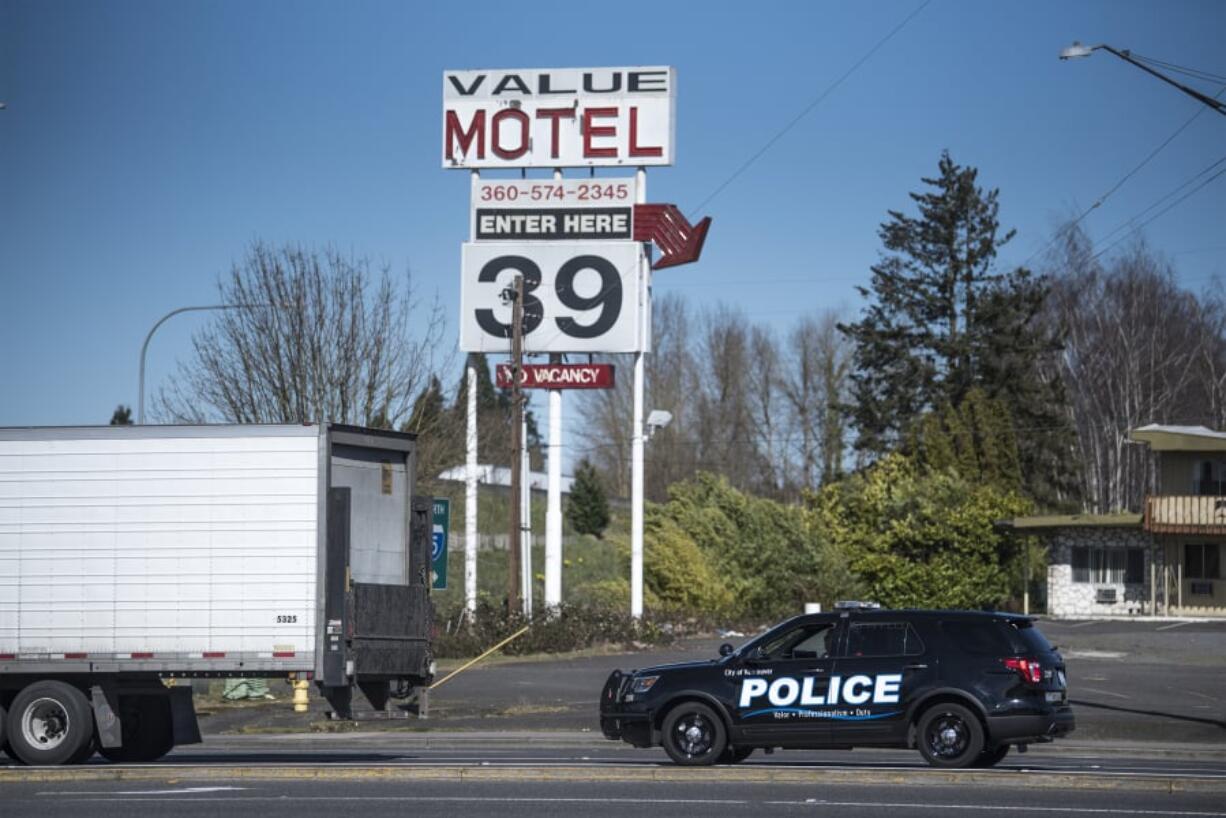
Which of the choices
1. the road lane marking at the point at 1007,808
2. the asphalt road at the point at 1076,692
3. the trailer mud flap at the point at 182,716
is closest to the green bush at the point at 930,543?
the asphalt road at the point at 1076,692

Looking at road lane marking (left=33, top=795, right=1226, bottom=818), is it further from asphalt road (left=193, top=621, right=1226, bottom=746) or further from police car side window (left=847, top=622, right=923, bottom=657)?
asphalt road (left=193, top=621, right=1226, bottom=746)

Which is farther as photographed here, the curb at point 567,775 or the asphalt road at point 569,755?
the asphalt road at point 569,755

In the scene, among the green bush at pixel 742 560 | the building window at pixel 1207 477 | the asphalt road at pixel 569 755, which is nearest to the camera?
the asphalt road at pixel 569 755

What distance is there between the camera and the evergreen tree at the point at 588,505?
87.8 m

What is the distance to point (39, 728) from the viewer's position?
17281 mm

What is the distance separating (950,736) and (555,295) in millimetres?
29351

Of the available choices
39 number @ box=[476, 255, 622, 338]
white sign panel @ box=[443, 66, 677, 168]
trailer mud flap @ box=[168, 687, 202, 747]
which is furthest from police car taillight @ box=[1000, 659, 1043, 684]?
white sign panel @ box=[443, 66, 677, 168]

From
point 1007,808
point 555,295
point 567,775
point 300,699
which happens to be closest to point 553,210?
point 555,295

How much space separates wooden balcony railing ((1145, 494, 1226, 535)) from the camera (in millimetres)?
52938

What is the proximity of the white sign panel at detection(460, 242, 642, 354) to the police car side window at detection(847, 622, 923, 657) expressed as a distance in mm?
27687

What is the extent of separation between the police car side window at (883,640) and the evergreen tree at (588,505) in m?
70.5

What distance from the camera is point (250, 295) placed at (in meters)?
42.2

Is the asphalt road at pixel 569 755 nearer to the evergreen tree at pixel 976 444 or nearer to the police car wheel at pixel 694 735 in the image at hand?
the police car wheel at pixel 694 735

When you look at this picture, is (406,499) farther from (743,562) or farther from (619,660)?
(743,562)
